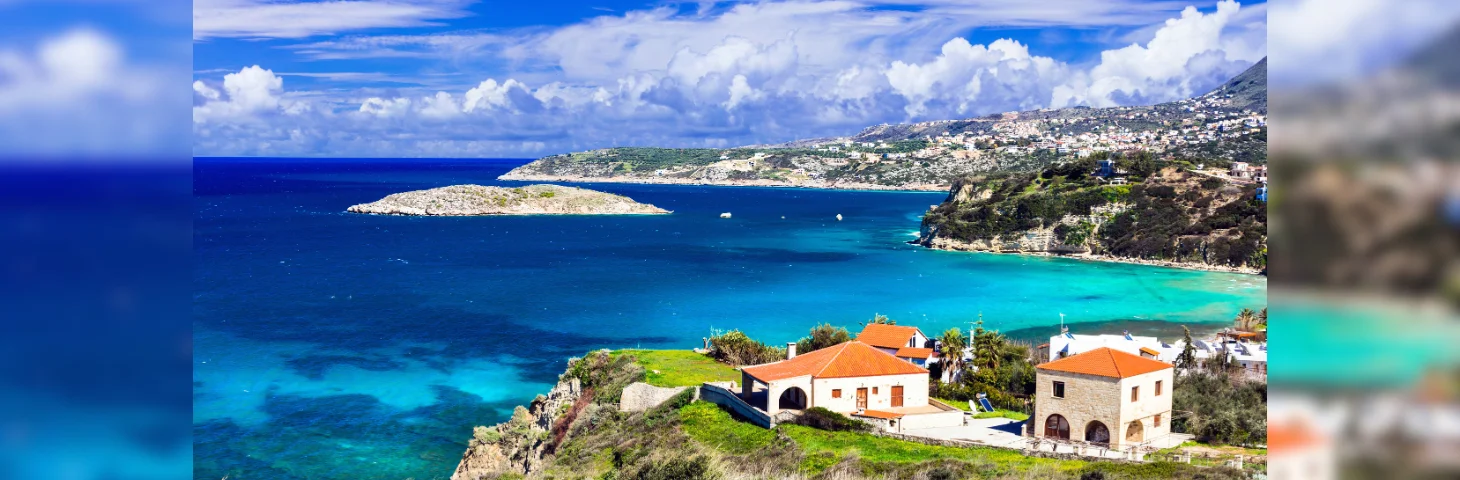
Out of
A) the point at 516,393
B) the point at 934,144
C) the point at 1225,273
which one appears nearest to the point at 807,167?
the point at 934,144

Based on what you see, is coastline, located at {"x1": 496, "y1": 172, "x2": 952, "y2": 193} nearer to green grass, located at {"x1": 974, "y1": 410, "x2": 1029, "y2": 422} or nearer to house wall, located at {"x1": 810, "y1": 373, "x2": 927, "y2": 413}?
green grass, located at {"x1": 974, "y1": 410, "x2": 1029, "y2": 422}

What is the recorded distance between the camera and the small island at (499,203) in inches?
3780

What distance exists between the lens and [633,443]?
18047mm

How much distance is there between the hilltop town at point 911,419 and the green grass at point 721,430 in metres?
0.04

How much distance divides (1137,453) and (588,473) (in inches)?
362

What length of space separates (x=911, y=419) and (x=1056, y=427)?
272 cm

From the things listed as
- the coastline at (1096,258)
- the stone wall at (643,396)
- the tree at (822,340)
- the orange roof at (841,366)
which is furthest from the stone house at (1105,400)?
the coastline at (1096,258)

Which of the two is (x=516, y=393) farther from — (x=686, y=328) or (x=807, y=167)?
(x=807, y=167)

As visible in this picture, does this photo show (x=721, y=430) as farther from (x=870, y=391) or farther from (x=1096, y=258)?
(x=1096, y=258)

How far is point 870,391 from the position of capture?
19.7 meters

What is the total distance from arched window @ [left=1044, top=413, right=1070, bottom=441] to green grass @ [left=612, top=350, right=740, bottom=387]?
8136 millimetres

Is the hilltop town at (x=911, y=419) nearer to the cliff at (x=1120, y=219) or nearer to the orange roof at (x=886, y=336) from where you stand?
the orange roof at (x=886, y=336)

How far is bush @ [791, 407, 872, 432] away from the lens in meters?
18.4

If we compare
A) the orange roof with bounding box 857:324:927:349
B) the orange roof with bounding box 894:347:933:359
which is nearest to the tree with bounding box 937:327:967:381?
the orange roof with bounding box 894:347:933:359
